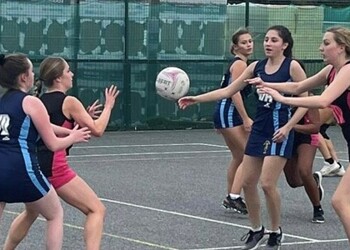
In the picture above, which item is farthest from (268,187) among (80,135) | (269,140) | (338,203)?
(80,135)

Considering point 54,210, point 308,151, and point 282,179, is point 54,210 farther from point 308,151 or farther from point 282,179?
point 282,179

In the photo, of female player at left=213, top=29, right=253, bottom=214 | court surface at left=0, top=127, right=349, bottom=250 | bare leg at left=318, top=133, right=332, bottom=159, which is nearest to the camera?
court surface at left=0, top=127, right=349, bottom=250

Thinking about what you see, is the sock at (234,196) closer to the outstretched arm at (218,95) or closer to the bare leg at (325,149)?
the outstretched arm at (218,95)

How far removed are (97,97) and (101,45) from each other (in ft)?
3.76

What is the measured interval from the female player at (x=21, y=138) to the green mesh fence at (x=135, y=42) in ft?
48.3

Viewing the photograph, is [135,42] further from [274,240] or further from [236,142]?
[274,240]

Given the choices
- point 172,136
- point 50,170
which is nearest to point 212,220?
point 50,170

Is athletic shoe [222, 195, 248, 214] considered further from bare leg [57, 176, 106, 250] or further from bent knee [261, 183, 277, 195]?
A: bare leg [57, 176, 106, 250]

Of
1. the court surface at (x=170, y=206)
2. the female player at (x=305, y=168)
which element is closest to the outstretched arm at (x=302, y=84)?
the court surface at (x=170, y=206)

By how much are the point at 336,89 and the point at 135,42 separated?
1553 centimetres

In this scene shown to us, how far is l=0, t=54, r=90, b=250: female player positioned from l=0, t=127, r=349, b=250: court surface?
213cm

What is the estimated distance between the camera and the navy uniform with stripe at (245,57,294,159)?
972 centimetres

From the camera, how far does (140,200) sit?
12.7m

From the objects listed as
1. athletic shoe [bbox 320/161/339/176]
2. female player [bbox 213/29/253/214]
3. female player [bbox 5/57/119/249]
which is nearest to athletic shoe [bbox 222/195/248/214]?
female player [bbox 213/29/253/214]
